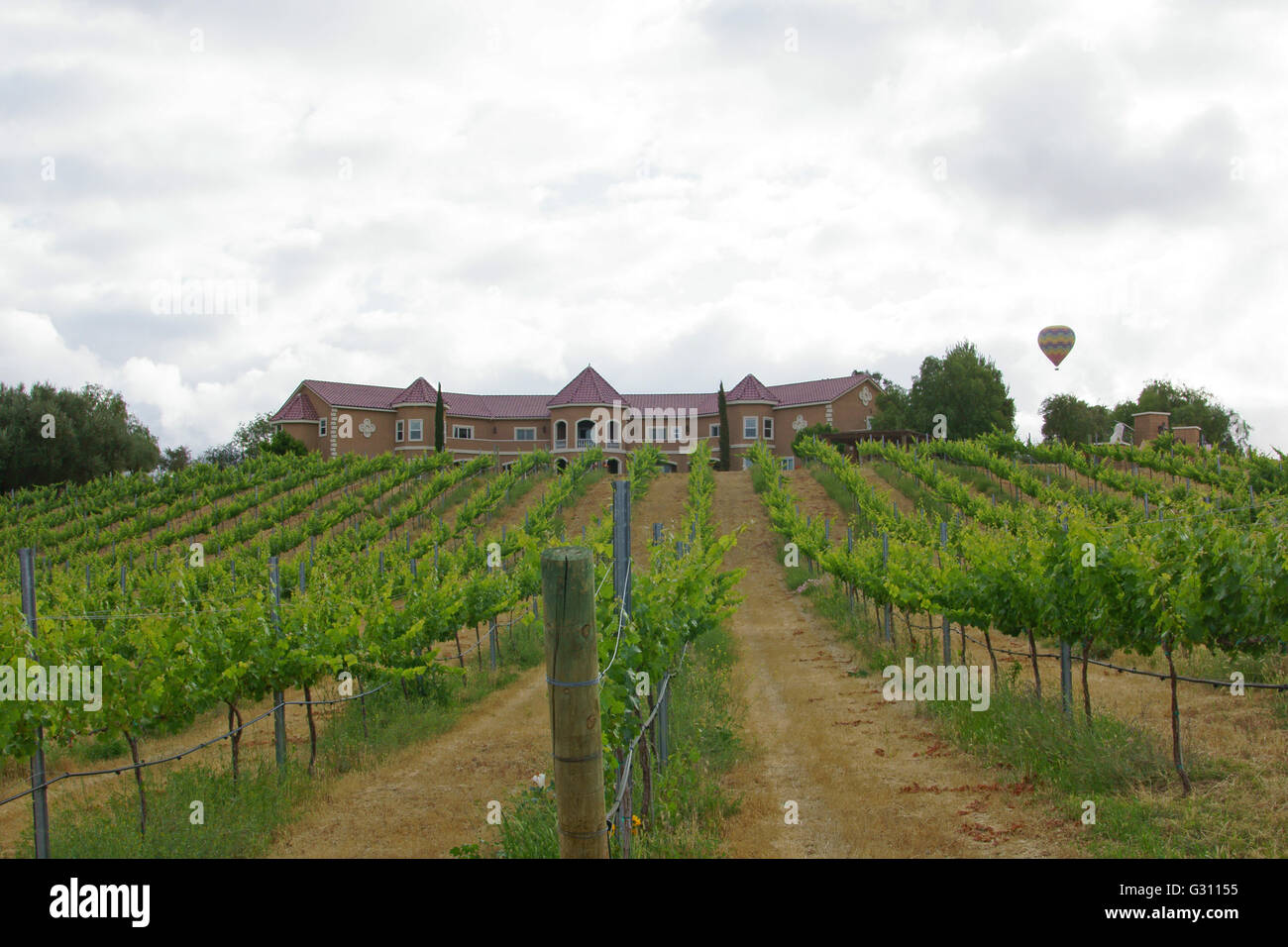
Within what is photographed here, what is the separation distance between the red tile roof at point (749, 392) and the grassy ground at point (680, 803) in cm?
5251

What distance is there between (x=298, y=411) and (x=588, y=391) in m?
20.0

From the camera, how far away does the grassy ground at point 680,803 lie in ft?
19.3

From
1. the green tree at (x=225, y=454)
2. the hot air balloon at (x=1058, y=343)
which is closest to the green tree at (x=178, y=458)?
the green tree at (x=225, y=454)

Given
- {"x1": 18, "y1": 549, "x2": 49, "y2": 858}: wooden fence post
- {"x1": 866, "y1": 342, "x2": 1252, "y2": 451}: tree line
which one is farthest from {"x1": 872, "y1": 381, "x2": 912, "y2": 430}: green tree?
{"x1": 18, "y1": 549, "x2": 49, "y2": 858}: wooden fence post

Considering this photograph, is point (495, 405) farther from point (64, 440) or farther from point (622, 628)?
point (622, 628)

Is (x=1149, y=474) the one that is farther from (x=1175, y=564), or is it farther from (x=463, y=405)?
(x=463, y=405)

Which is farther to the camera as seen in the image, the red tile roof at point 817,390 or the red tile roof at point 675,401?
the red tile roof at point 675,401

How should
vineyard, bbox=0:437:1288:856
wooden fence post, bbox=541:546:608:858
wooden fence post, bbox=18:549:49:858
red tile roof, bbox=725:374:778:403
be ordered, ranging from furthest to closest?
Answer: red tile roof, bbox=725:374:778:403
vineyard, bbox=0:437:1288:856
wooden fence post, bbox=18:549:49:858
wooden fence post, bbox=541:546:608:858

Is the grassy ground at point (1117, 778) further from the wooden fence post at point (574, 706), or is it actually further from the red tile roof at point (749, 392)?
the red tile roof at point (749, 392)

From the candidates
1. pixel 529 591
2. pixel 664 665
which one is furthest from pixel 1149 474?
pixel 664 665

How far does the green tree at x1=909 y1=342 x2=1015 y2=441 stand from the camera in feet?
191

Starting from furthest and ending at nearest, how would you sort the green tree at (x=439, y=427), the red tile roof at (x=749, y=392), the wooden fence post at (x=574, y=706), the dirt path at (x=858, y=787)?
1. the red tile roof at (x=749, y=392)
2. the green tree at (x=439, y=427)
3. the dirt path at (x=858, y=787)
4. the wooden fence post at (x=574, y=706)

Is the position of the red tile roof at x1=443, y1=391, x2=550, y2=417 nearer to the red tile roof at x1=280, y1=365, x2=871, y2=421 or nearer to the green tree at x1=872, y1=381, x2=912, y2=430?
the red tile roof at x1=280, y1=365, x2=871, y2=421

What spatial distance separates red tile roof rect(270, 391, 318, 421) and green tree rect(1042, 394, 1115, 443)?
54.5 meters
